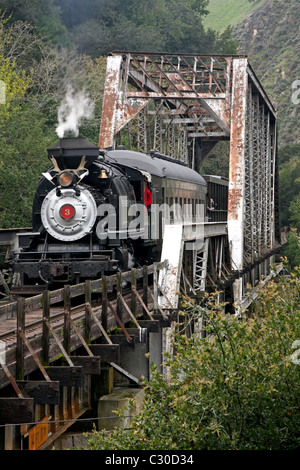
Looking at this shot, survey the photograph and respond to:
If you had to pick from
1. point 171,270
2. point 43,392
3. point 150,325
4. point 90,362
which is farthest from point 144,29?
point 43,392

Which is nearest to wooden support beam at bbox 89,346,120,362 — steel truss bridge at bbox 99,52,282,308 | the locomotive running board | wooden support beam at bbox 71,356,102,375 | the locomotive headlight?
wooden support beam at bbox 71,356,102,375

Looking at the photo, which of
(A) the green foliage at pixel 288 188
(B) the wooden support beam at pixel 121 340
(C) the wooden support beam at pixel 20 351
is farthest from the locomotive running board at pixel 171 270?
(A) the green foliage at pixel 288 188

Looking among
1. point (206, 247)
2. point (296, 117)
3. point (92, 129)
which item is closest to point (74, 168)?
point (206, 247)

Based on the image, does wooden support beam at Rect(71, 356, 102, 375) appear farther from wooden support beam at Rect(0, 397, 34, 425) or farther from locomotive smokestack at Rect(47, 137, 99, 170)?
locomotive smokestack at Rect(47, 137, 99, 170)

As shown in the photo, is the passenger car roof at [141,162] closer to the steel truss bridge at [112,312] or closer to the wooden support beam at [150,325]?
the steel truss bridge at [112,312]

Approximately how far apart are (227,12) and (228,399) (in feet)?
411

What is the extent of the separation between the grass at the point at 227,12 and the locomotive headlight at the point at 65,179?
108156 millimetres

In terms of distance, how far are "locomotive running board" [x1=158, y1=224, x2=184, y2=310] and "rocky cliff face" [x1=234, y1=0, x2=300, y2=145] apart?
64541mm

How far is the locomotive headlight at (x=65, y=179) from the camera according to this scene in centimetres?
1422

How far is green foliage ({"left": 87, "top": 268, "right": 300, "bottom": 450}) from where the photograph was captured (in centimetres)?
793

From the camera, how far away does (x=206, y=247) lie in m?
17.7

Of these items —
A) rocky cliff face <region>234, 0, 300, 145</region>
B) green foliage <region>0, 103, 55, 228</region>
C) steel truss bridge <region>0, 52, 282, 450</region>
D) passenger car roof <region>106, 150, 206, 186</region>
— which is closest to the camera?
steel truss bridge <region>0, 52, 282, 450</region>

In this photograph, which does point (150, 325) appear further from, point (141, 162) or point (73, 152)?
point (141, 162)
